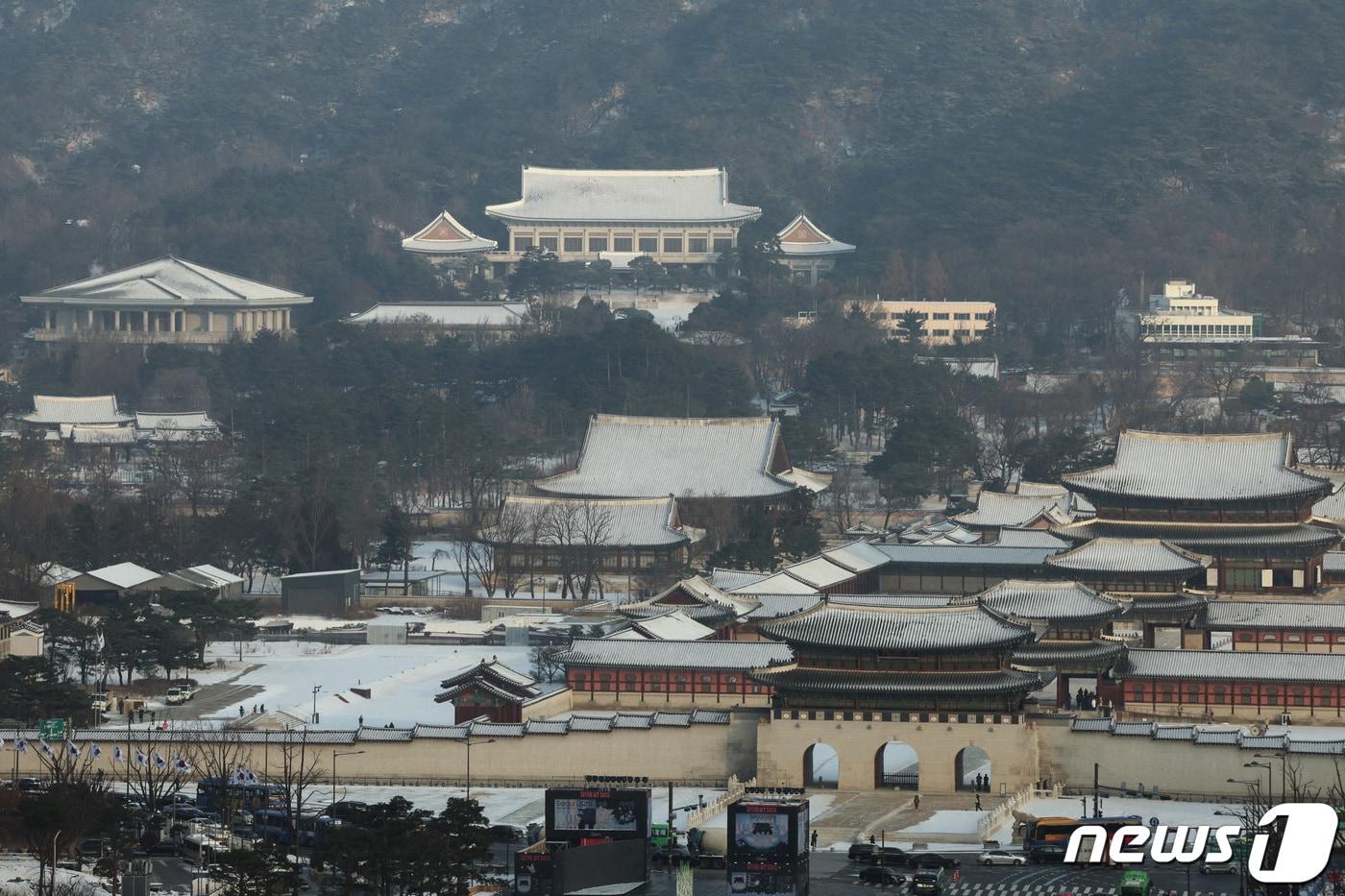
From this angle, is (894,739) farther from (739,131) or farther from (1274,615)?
(739,131)

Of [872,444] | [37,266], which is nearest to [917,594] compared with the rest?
[872,444]

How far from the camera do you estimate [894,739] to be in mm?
64625

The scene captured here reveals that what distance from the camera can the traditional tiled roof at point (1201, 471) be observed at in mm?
81938

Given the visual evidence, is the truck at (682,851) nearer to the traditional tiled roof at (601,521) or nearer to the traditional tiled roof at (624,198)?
the traditional tiled roof at (601,521)

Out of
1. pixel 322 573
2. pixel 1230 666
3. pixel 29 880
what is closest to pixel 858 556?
pixel 322 573

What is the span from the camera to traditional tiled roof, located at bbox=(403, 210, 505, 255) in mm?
151875

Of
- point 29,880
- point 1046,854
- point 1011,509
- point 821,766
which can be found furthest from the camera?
point 1011,509

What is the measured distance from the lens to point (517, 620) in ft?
271

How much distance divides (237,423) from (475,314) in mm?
18031

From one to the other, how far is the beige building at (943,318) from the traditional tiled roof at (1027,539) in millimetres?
44907

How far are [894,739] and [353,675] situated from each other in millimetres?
15828

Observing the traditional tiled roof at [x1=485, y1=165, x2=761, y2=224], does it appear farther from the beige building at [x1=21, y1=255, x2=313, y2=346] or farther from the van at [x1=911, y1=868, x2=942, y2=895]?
the van at [x1=911, y1=868, x2=942, y2=895]

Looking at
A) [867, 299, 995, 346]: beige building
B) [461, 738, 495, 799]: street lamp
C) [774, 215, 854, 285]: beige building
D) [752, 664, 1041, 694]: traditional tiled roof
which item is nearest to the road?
[752, 664, 1041, 694]: traditional tiled roof

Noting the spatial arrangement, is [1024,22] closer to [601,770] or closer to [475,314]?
[475,314]
